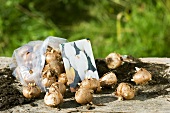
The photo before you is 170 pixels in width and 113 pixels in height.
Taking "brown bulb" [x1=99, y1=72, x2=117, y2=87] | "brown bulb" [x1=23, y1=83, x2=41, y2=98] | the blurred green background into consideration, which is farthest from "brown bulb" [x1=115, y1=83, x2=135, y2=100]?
the blurred green background

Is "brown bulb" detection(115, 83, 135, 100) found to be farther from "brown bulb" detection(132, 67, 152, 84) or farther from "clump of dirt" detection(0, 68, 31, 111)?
"clump of dirt" detection(0, 68, 31, 111)

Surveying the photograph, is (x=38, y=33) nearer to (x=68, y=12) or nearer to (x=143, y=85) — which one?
(x=68, y=12)

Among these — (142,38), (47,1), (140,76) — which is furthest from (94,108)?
(47,1)

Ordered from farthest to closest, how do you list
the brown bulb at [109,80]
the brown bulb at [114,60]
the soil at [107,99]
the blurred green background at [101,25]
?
1. the blurred green background at [101,25]
2. the brown bulb at [114,60]
3. the brown bulb at [109,80]
4. the soil at [107,99]

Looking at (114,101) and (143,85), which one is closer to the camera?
(114,101)

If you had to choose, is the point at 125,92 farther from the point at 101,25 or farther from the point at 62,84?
the point at 101,25

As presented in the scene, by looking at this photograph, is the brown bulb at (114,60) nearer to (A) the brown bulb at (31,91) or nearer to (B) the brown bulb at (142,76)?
(B) the brown bulb at (142,76)

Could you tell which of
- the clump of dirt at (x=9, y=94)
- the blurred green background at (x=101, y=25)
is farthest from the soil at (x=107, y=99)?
the blurred green background at (x=101, y=25)
